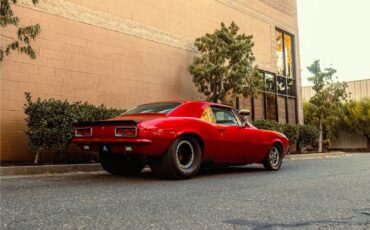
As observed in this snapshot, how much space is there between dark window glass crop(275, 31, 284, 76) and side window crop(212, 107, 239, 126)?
13.6 m

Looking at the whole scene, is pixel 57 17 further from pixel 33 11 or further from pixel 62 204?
pixel 62 204

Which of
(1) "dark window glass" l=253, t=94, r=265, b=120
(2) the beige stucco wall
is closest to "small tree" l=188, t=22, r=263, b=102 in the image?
(1) "dark window glass" l=253, t=94, r=265, b=120

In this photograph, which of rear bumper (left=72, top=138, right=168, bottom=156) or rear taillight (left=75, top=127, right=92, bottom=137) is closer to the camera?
rear bumper (left=72, top=138, right=168, bottom=156)

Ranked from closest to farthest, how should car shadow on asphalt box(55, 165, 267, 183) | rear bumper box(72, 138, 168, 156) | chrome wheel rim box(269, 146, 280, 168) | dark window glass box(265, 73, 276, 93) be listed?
rear bumper box(72, 138, 168, 156)
car shadow on asphalt box(55, 165, 267, 183)
chrome wheel rim box(269, 146, 280, 168)
dark window glass box(265, 73, 276, 93)

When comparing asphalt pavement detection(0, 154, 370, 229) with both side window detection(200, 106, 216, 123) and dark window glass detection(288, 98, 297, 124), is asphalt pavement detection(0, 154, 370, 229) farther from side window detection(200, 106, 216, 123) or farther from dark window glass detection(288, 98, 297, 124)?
dark window glass detection(288, 98, 297, 124)

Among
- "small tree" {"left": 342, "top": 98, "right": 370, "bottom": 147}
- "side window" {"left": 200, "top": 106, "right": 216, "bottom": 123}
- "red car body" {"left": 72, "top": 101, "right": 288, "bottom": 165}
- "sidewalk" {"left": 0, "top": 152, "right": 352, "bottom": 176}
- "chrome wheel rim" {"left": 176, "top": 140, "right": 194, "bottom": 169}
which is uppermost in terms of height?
"small tree" {"left": 342, "top": 98, "right": 370, "bottom": 147}

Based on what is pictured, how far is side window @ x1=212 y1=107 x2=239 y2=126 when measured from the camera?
731 centimetres

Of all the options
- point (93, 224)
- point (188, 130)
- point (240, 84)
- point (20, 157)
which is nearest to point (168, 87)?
point (240, 84)

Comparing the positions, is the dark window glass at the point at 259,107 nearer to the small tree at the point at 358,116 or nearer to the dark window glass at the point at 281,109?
the dark window glass at the point at 281,109

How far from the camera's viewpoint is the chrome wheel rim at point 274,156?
27.8 feet

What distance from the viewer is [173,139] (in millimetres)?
6129

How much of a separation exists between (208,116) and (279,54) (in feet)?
49.5

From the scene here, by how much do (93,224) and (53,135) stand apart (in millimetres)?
5551

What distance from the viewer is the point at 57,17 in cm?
1072
